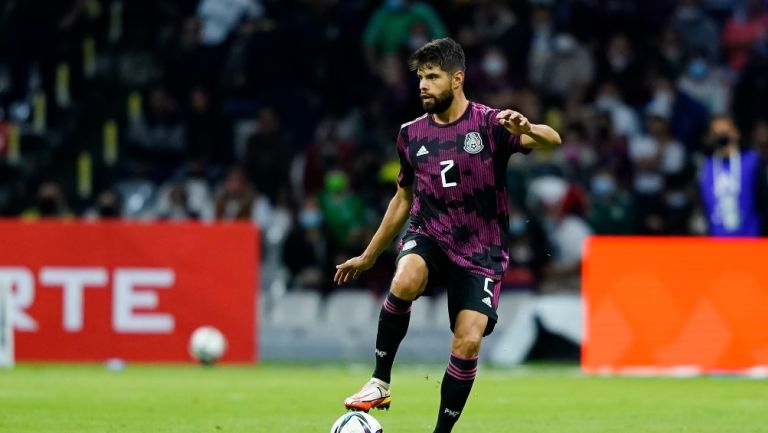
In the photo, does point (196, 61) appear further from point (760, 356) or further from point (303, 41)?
point (760, 356)

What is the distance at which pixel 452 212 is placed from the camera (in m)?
8.77

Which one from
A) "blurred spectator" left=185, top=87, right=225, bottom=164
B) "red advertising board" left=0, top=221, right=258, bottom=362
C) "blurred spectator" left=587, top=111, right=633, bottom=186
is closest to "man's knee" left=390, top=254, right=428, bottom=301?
"red advertising board" left=0, top=221, right=258, bottom=362

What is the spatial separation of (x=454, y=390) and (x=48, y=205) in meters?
11.6

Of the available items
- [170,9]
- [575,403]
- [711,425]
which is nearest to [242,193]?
[170,9]

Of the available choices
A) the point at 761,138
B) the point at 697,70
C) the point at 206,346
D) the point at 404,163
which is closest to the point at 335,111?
the point at 697,70

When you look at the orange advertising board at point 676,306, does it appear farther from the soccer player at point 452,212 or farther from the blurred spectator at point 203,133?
the soccer player at point 452,212

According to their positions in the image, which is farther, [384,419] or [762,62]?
[762,62]

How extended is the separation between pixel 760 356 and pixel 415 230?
7.61m

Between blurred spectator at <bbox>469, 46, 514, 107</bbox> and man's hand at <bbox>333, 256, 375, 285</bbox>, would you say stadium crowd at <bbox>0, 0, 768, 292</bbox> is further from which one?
man's hand at <bbox>333, 256, 375, 285</bbox>

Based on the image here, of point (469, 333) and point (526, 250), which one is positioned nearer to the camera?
point (469, 333)

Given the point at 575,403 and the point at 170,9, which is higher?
the point at 170,9

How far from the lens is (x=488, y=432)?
9664mm

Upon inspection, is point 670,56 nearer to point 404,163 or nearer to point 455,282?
point 404,163

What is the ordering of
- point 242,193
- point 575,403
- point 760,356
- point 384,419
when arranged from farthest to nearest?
point 242,193
point 760,356
point 575,403
point 384,419
